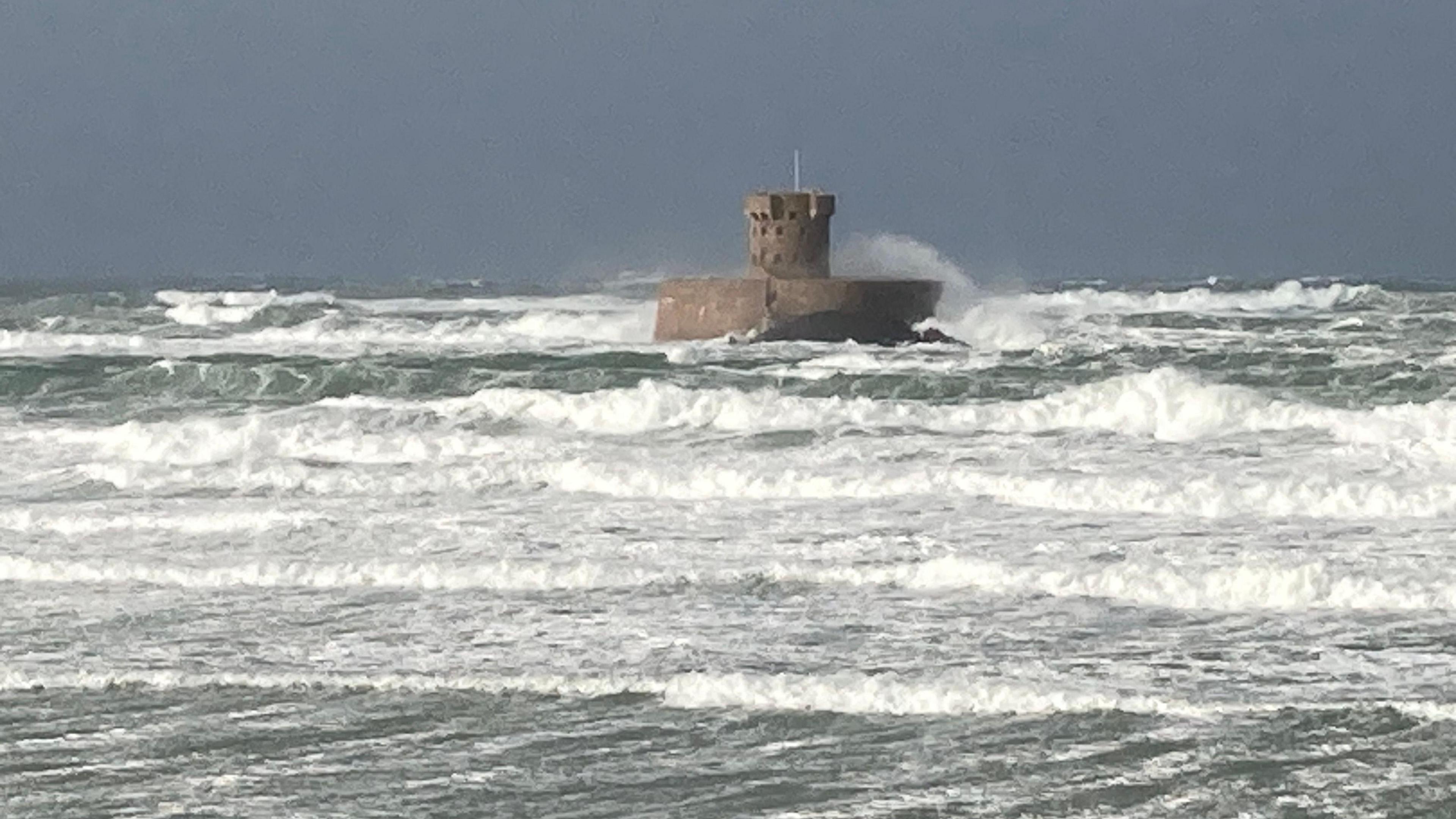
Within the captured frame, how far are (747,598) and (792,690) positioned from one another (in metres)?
1.92

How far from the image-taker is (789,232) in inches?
971

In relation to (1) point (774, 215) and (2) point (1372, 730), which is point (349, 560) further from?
(1) point (774, 215)

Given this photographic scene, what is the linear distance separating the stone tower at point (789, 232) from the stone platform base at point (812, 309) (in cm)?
15

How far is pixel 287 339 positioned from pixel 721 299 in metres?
8.79

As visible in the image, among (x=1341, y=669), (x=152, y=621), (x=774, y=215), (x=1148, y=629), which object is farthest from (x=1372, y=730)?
(x=774, y=215)

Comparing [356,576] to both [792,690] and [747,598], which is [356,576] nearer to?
[747,598]

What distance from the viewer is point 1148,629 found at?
333 inches

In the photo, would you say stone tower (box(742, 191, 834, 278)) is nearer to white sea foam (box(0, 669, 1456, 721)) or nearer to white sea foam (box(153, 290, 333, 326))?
white sea foam (box(153, 290, 333, 326))

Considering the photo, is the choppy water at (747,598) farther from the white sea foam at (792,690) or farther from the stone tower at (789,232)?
the stone tower at (789,232)

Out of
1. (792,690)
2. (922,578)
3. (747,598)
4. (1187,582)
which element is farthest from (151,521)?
(792,690)

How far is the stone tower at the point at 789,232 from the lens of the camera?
80.8 feet

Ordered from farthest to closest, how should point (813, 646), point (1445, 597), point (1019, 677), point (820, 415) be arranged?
point (820, 415)
point (1445, 597)
point (813, 646)
point (1019, 677)

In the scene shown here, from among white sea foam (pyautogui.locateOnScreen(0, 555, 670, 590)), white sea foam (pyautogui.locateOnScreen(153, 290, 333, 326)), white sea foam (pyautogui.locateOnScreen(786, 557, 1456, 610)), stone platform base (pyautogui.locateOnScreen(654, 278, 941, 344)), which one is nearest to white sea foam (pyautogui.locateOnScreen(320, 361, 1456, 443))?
white sea foam (pyautogui.locateOnScreen(786, 557, 1456, 610))

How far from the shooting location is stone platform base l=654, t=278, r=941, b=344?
24969mm
